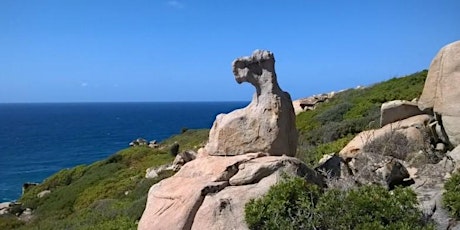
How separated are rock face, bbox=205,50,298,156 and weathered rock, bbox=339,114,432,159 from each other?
3562mm

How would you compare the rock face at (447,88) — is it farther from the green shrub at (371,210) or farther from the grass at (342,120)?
the green shrub at (371,210)

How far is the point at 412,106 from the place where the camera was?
14.0m

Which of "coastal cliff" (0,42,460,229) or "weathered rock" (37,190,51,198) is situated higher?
"coastal cliff" (0,42,460,229)

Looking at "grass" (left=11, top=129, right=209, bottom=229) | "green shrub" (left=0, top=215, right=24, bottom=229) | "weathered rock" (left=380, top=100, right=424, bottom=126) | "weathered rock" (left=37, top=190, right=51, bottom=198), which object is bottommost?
"weathered rock" (left=37, top=190, right=51, bottom=198)

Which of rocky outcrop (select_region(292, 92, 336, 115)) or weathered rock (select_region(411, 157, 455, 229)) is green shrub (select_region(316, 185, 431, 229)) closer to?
weathered rock (select_region(411, 157, 455, 229))

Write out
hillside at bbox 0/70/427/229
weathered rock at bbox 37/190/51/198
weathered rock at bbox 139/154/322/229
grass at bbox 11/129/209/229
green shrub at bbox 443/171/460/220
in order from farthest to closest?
weathered rock at bbox 37/190/51/198
hillside at bbox 0/70/427/229
grass at bbox 11/129/209/229
weathered rock at bbox 139/154/322/229
green shrub at bbox 443/171/460/220

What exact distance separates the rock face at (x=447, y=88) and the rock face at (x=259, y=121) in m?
3.81

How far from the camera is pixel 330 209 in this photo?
7324 millimetres

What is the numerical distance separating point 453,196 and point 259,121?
364 cm

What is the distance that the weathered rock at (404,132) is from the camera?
12570mm

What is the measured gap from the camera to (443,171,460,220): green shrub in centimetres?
712

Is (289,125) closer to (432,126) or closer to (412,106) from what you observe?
(432,126)

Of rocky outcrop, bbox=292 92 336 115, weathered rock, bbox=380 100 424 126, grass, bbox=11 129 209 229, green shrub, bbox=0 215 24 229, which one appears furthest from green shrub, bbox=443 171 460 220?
rocky outcrop, bbox=292 92 336 115

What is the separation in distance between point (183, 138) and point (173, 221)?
4185 cm
